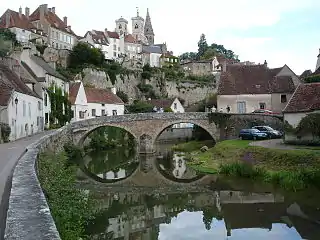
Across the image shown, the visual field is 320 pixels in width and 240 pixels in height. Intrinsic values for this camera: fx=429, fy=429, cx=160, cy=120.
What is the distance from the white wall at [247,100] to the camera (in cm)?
4219

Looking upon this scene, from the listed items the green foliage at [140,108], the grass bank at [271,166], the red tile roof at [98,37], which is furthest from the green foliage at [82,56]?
the grass bank at [271,166]

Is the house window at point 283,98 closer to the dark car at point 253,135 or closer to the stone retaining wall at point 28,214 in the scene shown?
the dark car at point 253,135

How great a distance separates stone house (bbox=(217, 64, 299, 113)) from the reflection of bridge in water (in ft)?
75.1

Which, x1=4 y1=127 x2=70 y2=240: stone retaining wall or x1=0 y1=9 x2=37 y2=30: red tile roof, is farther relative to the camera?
x1=0 y1=9 x2=37 y2=30: red tile roof

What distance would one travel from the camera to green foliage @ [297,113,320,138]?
25.1 m

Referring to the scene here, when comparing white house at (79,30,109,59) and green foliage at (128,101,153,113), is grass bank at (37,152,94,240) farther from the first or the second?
white house at (79,30,109,59)

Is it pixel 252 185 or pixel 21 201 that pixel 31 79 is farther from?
pixel 21 201

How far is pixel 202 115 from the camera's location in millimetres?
40438

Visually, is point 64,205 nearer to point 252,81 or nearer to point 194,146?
point 194,146

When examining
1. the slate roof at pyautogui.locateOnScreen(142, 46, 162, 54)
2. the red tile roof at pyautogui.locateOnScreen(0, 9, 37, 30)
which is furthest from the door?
the slate roof at pyautogui.locateOnScreen(142, 46, 162, 54)

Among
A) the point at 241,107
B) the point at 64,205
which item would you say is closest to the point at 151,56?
the point at 241,107

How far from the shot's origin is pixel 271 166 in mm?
23297

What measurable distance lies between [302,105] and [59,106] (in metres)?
24.8

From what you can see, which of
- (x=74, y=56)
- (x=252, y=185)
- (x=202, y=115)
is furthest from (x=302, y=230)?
(x=74, y=56)
